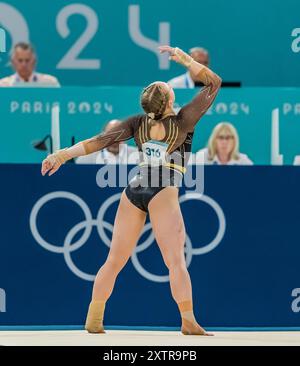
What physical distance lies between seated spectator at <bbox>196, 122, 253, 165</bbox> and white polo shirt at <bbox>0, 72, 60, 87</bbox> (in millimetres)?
1792

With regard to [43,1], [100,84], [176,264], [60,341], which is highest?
[43,1]

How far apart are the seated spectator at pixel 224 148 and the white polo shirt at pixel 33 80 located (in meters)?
1.79

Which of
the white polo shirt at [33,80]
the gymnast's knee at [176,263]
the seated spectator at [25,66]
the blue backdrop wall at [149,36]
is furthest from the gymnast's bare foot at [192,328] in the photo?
the blue backdrop wall at [149,36]

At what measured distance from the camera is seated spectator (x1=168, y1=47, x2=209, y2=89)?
1158 cm

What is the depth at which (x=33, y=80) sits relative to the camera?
11.6 meters

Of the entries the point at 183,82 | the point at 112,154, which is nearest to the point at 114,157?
the point at 112,154

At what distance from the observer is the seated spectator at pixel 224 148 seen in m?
10.5

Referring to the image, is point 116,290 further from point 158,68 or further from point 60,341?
point 158,68

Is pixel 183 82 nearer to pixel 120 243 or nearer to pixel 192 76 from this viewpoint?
pixel 192 76

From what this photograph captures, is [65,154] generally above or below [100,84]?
below

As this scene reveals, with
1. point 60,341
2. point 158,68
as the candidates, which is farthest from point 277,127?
point 60,341

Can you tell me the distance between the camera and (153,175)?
775cm

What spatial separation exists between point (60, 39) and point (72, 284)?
4.50 m

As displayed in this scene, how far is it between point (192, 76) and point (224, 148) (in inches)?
51.3
